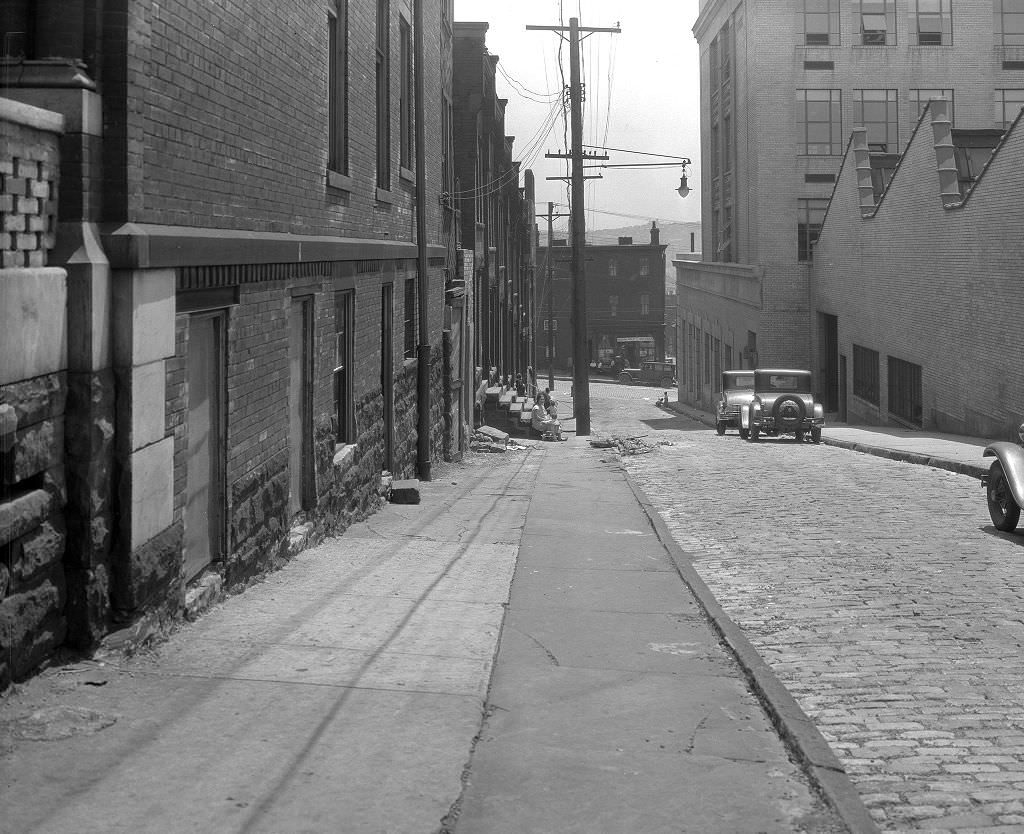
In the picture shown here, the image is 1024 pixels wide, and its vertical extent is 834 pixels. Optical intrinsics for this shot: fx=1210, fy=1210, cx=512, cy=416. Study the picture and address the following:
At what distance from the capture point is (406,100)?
17844 millimetres

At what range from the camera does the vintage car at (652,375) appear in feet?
287

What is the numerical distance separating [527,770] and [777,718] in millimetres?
1575

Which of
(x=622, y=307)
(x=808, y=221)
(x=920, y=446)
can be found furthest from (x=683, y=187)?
(x=622, y=307)

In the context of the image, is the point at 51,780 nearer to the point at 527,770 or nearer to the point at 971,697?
the point at 527,770

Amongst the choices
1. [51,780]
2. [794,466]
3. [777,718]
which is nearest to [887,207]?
[794,466]

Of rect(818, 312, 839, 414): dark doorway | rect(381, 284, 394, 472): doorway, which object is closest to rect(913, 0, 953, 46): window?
rect(818, 312, 839, 414): dark doorway

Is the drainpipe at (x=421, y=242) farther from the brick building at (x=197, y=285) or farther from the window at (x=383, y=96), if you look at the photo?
the brick building at (x=197, y=285)

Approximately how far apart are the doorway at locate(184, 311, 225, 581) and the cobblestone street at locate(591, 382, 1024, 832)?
3.89 m

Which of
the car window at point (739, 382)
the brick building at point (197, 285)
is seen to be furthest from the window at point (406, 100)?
the car window at point (739, 382)

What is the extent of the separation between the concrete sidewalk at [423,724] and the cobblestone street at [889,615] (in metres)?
0.35

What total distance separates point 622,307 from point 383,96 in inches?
3228

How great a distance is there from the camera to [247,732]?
586 centimetres

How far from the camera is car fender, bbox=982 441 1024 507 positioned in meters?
12.7

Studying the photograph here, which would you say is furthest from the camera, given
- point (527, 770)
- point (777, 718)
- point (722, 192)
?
point (722, 192)
